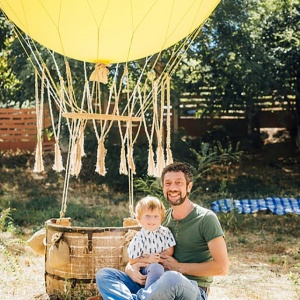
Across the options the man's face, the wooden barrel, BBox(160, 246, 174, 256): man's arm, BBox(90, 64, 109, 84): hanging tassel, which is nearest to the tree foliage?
BBox(90, 64, 109, 84): hanging tassel

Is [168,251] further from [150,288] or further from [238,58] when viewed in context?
[238,58]

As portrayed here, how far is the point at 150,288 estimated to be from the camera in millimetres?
3232

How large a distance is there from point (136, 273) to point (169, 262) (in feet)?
A: 0.63

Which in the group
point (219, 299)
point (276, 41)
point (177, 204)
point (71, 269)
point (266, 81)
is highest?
point (276, 41)

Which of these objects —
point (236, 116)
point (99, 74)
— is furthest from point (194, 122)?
point (99, 74)

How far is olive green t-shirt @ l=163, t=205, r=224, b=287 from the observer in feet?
11.2

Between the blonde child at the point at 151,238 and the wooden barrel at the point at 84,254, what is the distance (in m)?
0.50

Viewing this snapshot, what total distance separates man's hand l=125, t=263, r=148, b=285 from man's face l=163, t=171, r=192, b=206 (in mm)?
386

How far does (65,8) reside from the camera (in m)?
3.72

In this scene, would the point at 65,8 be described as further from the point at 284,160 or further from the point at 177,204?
the point at 284,160

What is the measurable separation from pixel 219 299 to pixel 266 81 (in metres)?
6.39

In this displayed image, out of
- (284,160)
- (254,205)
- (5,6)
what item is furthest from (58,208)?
(284,160)

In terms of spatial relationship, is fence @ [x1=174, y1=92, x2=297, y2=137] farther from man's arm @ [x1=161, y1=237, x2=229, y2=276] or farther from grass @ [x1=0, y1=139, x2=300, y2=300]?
man's arm @ [x1=161, y1=237, x2=229, y2=276]

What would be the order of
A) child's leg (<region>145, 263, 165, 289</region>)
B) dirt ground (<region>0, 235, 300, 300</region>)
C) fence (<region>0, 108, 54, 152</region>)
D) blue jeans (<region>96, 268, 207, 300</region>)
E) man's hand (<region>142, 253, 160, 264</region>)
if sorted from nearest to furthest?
blue jeans (<region>96, 268, 207, 300</region>)
child's leg (<region>145, 263, 165, 289</region>)
man's hand (<region>142, 253, 160, 264</region>)
dirt ground (<region>0, 235, 300, 300</region>)
fence (<region>0, 108, 54, 152</region>)
